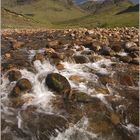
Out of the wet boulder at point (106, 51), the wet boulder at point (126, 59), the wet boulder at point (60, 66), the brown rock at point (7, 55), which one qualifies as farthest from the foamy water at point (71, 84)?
the brown rock at point (7, 55)

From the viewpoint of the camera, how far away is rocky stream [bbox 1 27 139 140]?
36.6 ft

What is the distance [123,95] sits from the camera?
44.9 ft

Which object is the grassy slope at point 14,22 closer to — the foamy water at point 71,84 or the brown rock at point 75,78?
the foamy water at point 71,84

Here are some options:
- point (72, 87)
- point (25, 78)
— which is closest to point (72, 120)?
point (72, 87)

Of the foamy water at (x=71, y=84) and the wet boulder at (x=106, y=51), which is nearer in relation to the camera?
the foamy water at (x=71, y=84)

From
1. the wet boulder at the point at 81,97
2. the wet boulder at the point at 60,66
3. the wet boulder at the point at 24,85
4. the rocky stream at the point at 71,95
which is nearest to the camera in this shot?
the rocky stream at the point at 71,95

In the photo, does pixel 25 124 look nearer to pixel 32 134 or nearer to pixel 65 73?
pixel 32 134

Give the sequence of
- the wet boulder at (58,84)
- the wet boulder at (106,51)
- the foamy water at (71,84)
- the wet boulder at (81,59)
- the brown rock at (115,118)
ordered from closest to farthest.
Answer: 1. the foamy water at (71,84)
2. the brown rock at (115,118)
3. the wet boulder at (58,84)
4. the wet boulder at (81,59)
5. the wet boulder at (106,51)

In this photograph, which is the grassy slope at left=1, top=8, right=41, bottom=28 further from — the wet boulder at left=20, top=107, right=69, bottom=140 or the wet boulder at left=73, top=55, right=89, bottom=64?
the wet boulder at left=20, top=107, right=69, bottom=140

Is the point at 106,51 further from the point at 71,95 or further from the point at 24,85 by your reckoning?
the point at 24,85

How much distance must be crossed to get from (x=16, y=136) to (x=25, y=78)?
15.6 feet

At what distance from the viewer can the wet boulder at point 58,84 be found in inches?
546

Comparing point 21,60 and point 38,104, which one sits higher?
point 21,60

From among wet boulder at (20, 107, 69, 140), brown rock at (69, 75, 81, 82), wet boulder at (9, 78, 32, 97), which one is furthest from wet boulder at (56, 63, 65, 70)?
wet boulder at (20, 107, 69, 140)
